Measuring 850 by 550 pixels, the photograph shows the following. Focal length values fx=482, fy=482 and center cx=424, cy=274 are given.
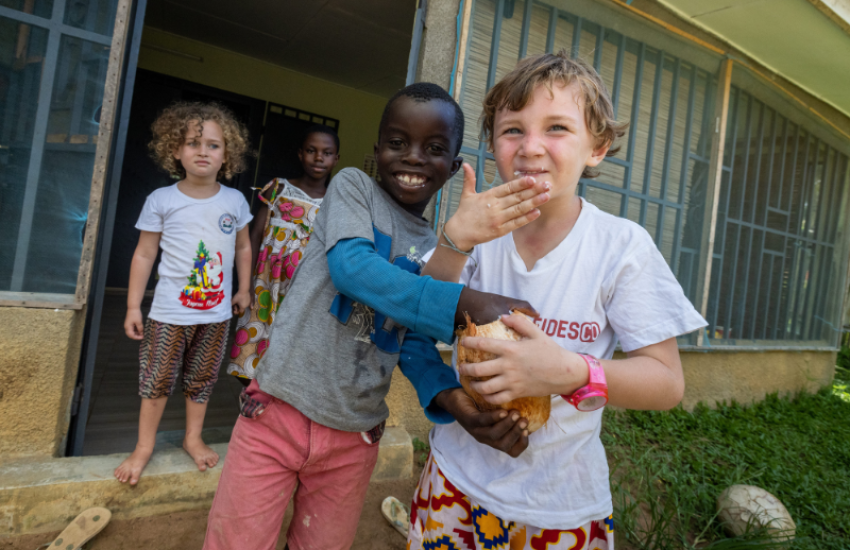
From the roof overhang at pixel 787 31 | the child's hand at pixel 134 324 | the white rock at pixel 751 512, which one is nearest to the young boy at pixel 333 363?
the child's hand at pixel 134 324

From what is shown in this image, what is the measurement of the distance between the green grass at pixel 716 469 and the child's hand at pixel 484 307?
1836 millimetres

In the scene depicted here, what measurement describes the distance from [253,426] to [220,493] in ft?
0.66

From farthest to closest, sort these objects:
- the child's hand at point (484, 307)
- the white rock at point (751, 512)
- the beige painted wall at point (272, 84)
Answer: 1. the beige painted wall at point (272, 84)
2. the white rock at point (751, 512)
3. the child's hand at point (484, 307)

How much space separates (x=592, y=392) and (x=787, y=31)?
4287 mm

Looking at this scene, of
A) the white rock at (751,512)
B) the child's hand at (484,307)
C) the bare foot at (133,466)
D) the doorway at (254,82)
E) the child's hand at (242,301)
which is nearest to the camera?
the child's hand at (484,307)

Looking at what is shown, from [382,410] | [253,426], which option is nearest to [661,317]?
[382,410]

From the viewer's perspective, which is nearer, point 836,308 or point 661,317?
→ point 661,317

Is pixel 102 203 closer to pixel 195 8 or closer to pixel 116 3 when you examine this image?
pixel 116 3

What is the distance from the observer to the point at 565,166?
38.6 inches

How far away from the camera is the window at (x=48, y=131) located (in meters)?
1.96

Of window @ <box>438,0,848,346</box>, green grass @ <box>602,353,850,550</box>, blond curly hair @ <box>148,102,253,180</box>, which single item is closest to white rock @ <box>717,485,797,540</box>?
green grass @ <box>602,353,850,550</box>

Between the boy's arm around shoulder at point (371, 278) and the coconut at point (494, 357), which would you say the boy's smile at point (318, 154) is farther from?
the coconut at point (494, 357)

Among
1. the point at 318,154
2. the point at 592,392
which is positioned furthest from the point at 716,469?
the point at 318,154

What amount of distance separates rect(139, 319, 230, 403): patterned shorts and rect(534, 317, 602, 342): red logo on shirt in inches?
69.4
